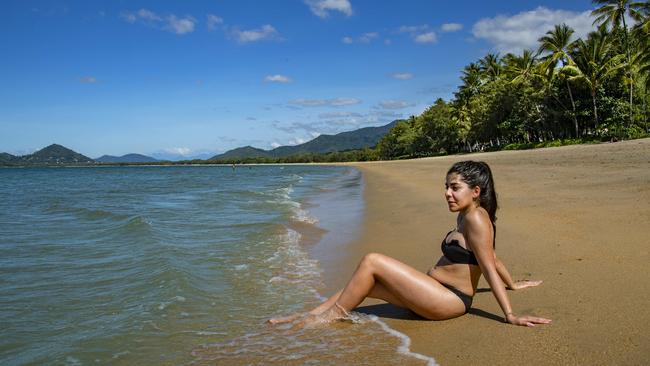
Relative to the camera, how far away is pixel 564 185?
435 inches

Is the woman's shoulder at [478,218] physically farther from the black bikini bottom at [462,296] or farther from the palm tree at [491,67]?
the palm tree at [491,67]

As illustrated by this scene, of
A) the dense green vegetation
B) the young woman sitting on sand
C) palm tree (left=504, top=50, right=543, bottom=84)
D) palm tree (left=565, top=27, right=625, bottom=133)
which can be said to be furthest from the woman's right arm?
palm tree (left=504, top=50, right=543, bottom=84)

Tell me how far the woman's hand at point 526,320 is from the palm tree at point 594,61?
121ft

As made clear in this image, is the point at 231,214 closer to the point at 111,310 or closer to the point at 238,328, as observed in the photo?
the point at 111,310

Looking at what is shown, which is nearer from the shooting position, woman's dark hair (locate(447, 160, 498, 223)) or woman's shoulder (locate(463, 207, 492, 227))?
woman's shoulder (locate(463, 207, 492, 227))

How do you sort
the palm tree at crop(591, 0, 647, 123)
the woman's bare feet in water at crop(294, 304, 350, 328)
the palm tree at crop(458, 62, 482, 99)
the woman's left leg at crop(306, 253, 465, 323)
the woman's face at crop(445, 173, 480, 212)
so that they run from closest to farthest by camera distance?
the woman's face at crop(445, 173, 480, 212), the woman's left leg at crop(306, 253, 465, 323), the woman's bare feet in water at crop(294, 304, 350, 328), the palm tree at crop(591, 0, 647, 123), the palm tree at crop(458, 62, 482, 99)

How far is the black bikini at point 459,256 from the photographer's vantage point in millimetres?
A: 3326

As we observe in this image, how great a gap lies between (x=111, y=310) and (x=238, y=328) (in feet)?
5.47

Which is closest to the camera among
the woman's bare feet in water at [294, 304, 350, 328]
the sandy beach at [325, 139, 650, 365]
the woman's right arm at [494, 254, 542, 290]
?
the sandy beach at [325, 139, 650, 365]

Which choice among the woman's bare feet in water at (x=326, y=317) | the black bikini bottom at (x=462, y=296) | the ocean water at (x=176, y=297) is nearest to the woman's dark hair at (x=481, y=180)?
the black bikini bottom at (x=462, y=296)

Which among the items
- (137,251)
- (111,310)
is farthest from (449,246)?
(137,251)

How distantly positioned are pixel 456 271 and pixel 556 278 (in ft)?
4.69

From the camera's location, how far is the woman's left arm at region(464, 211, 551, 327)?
309 cm

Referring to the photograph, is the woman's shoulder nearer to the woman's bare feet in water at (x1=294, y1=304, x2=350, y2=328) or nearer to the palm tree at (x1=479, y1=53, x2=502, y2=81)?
the woman's bare feet in water at (x1=294, y1=304, x2=350, y2=328)
